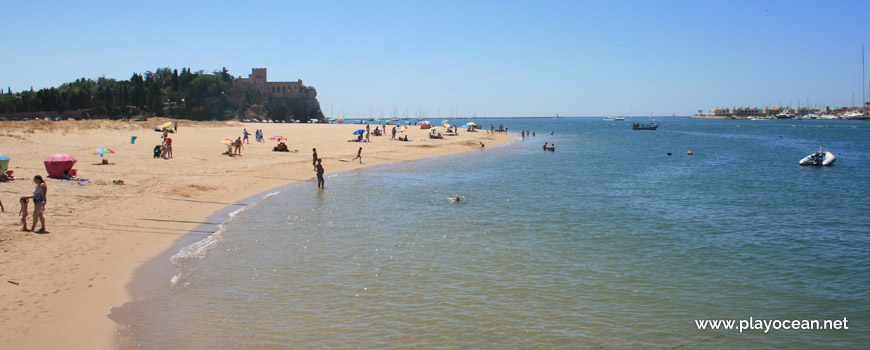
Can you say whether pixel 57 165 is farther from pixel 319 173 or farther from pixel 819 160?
pixel 819 160

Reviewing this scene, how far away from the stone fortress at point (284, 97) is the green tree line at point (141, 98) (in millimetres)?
14870

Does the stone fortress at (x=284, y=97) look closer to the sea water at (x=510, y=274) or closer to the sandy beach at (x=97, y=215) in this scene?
the sandy beach at (x=97, y=215)

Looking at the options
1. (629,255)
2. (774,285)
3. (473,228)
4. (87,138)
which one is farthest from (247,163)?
(774,285)

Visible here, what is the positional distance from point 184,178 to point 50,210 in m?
8.57

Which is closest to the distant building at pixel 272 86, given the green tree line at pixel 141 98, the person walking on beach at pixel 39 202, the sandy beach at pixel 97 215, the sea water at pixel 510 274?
the green tree line at pixel 141 98

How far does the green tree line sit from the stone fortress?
1487cm

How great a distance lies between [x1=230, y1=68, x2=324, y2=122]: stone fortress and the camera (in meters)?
138

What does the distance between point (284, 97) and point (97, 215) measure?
5184 inches

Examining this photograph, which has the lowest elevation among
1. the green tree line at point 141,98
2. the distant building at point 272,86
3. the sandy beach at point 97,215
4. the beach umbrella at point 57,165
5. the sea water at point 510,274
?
the sea water at point 510,274

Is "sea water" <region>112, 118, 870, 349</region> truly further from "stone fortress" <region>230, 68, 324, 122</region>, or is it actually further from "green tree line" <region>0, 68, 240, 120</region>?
"stone fortress" <region>230, 68, 324, 122</region>

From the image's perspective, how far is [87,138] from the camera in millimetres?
38969

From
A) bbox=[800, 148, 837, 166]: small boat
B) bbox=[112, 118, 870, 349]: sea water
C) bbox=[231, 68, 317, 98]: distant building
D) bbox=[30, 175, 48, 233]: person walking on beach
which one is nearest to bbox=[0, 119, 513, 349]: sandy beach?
bbox=[30, 175, 48, 233]: person walking on beach

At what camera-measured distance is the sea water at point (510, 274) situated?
9227 mm

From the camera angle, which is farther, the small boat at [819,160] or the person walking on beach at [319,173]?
the small boat at [819,160]
